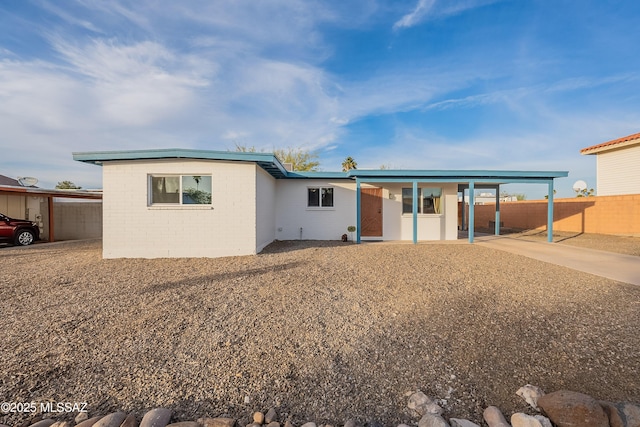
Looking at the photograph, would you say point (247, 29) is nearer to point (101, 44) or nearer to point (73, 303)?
point (101, 44)

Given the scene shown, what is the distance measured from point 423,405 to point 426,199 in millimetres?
11266

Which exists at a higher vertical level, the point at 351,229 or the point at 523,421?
the point at 351,229

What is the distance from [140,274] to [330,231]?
7.74 meters

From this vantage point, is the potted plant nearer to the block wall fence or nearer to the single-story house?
the single-story house

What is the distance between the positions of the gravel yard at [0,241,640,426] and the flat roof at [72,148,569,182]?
3736 mm

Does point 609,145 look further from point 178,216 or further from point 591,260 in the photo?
point 178,216

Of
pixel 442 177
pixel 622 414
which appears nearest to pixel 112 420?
pixel 622 414

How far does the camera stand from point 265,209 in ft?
34.9

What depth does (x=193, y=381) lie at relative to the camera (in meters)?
2.69

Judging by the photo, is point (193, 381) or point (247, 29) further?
point (247, 29)

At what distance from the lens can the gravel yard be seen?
8.24 ft


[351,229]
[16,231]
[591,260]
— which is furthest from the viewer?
[351,229]

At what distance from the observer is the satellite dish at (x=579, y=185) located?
754 inches

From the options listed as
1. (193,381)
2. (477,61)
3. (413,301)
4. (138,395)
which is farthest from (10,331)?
(477,61)
